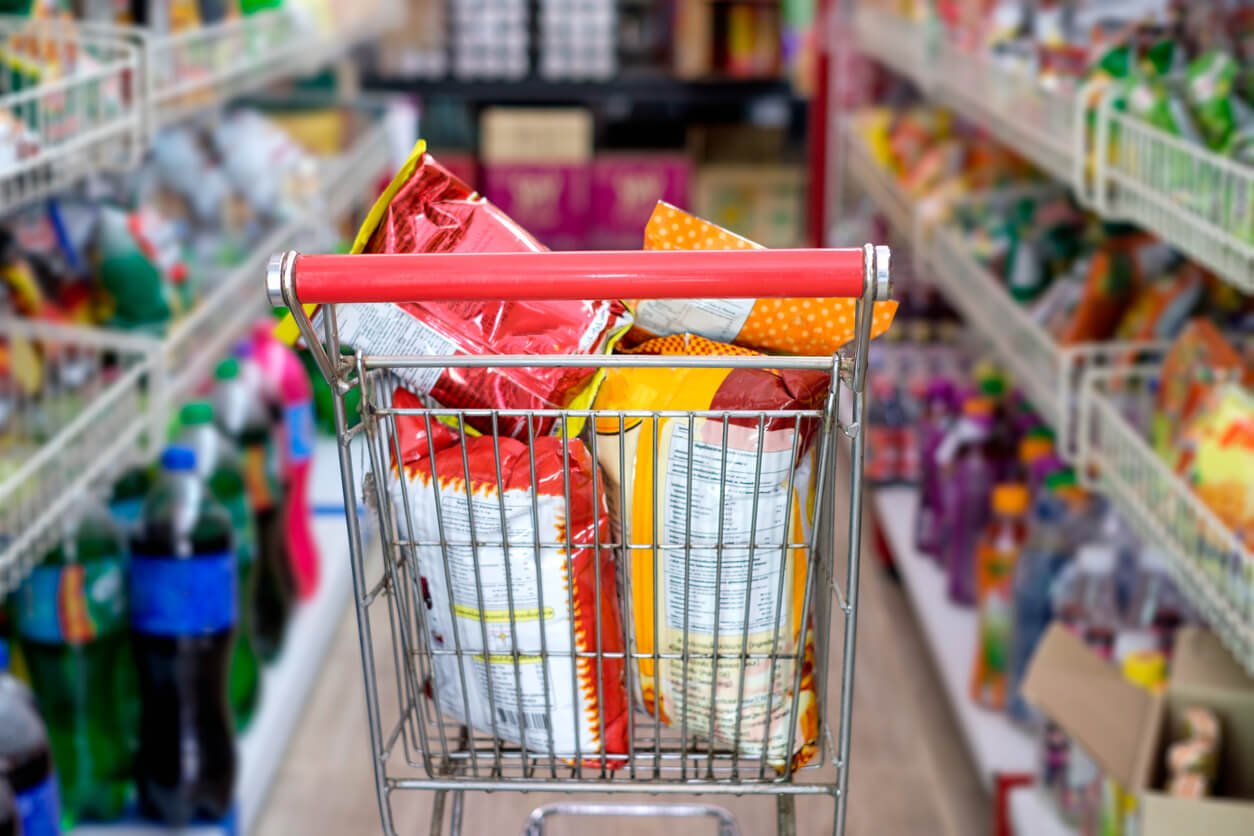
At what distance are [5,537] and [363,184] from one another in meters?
2.43

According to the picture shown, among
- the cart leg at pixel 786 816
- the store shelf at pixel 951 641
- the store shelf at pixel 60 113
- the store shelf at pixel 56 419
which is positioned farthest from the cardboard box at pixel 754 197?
the cart leg at pixel 786 816

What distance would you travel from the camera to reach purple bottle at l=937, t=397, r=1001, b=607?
9.83 ft

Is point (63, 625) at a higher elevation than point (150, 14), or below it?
below

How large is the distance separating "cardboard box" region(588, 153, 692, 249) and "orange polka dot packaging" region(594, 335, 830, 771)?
5119 mm

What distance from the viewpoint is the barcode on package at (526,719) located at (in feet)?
4.08

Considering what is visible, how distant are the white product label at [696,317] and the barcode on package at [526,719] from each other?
13.0 inches

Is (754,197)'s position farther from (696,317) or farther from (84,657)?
(696,317)

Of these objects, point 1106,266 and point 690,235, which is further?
point 1106,266

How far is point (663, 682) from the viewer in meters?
1.25

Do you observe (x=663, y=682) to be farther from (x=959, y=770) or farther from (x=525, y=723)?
(x=959, y=770)

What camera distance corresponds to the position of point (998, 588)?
8.64ft

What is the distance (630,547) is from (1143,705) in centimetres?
92

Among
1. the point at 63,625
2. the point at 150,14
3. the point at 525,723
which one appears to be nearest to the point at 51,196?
the point at 150,14

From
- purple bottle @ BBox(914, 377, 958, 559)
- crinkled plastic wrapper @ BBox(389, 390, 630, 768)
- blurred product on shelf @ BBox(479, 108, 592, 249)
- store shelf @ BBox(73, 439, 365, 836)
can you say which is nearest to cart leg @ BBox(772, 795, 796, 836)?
crinkled plastic wrapper @ BBox(389, 390, 630, 768)
